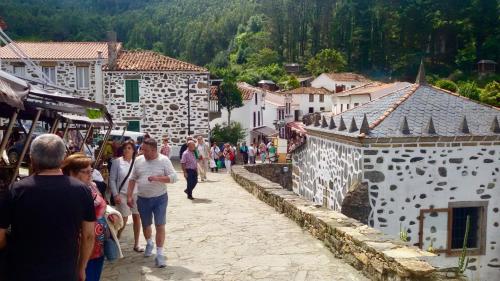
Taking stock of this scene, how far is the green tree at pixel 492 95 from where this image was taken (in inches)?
1860

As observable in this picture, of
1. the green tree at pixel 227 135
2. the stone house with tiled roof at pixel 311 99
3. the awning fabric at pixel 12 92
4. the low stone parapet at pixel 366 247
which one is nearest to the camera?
the awning fabric at pixel 12 92

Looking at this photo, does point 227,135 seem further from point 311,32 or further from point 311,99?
point 311,32

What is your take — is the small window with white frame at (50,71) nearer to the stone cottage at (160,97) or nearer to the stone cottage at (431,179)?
the stone cottage at (160,97)

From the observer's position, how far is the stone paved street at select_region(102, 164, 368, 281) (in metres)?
6.44

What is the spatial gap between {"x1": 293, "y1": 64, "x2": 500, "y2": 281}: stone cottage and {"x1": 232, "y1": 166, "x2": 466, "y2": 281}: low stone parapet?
2710 millimetres

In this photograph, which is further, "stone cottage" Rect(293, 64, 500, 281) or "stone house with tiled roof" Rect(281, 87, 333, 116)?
"stone house with tiled roof" Rect(281, 87, 333, 116)

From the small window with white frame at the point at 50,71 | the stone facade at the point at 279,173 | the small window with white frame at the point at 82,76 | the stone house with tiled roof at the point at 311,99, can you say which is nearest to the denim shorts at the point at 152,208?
the stone facade at the point at 279,173

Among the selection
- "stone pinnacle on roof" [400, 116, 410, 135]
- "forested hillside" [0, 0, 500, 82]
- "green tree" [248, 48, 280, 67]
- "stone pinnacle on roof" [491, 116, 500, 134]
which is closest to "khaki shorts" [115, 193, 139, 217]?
"stone pinnacle on roof" [400, 116, 410, 135]

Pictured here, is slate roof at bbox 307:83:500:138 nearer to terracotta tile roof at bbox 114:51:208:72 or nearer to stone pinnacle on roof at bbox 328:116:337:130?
stone pinnacle on roof at bbox 328:116:337:130

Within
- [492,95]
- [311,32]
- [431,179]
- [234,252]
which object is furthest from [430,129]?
[311,32]

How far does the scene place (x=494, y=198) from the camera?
12641mm

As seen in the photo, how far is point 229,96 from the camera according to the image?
49.6 m

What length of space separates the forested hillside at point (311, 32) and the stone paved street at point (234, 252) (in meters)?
56.0

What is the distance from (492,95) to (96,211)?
164 ft
